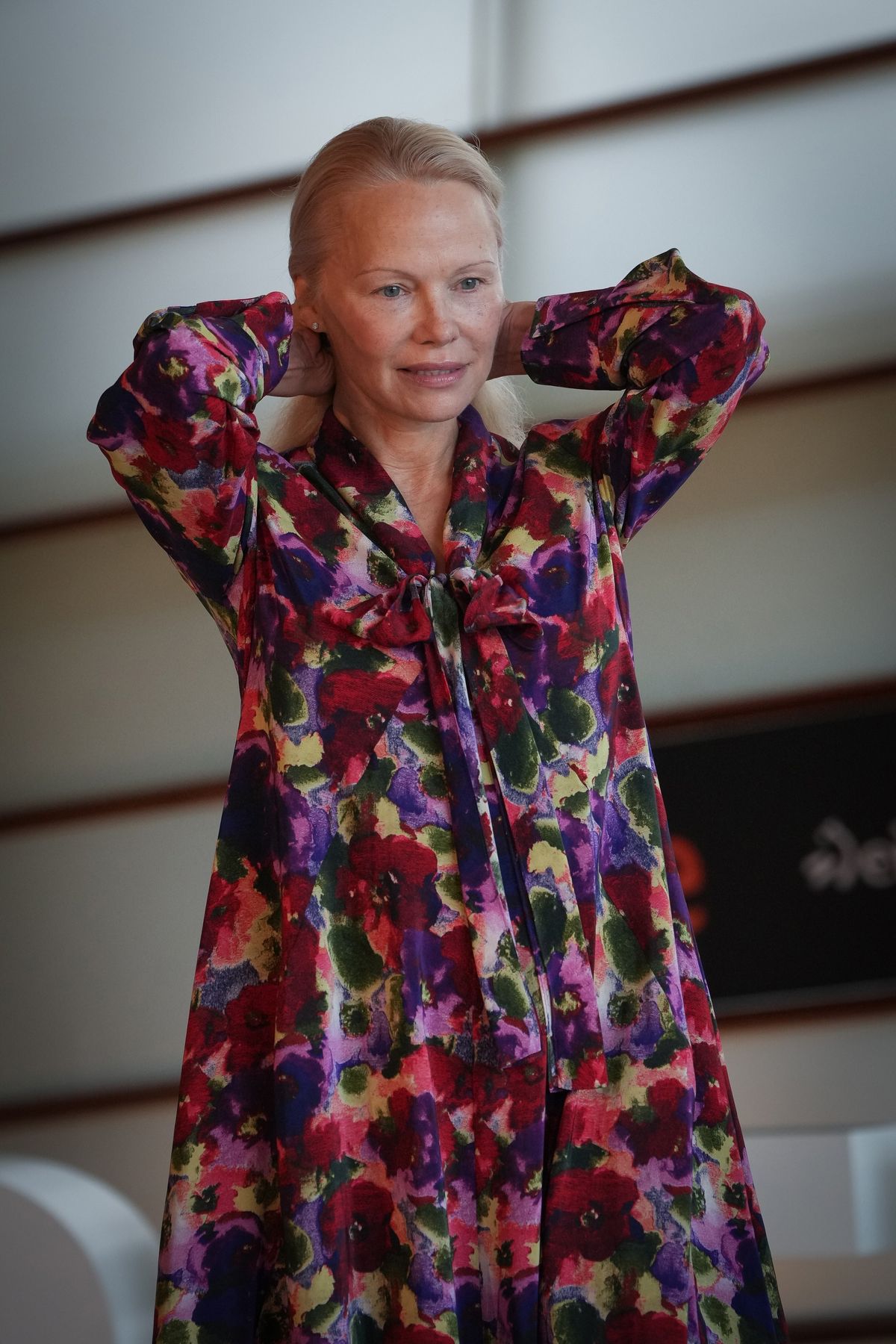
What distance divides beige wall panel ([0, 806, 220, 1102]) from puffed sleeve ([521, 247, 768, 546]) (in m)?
1.20

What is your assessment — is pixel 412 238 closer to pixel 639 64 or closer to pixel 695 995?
pixel 695 995

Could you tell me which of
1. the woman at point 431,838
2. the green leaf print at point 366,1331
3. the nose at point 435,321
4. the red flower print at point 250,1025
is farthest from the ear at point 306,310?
the green leaf print at point 366,1331

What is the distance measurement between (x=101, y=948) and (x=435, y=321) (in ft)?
4.79

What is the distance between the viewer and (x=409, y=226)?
1093mm

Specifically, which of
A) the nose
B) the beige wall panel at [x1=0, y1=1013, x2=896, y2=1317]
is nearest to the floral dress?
the nose

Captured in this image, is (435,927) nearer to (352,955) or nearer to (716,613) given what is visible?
(352,955)

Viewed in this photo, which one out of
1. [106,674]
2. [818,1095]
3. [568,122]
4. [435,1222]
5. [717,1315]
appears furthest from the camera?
[106,674]

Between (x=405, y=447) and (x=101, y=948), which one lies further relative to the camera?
(x=101, y=948)

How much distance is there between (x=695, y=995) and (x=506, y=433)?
54cm

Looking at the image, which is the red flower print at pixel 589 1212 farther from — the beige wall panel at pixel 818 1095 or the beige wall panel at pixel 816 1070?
the beige wall panel at pixel 816 1070

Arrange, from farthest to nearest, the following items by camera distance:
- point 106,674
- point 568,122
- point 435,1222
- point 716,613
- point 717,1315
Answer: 1. point 106,674
2. point 568,122
3. point 716,613
4. point 717,1315
5. point 435,1222

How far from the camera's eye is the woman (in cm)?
100

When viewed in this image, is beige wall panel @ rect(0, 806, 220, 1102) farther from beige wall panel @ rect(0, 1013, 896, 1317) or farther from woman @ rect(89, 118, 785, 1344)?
woman @ rect(89, 118, 785, 1344)

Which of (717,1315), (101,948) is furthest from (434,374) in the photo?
(101,948)
